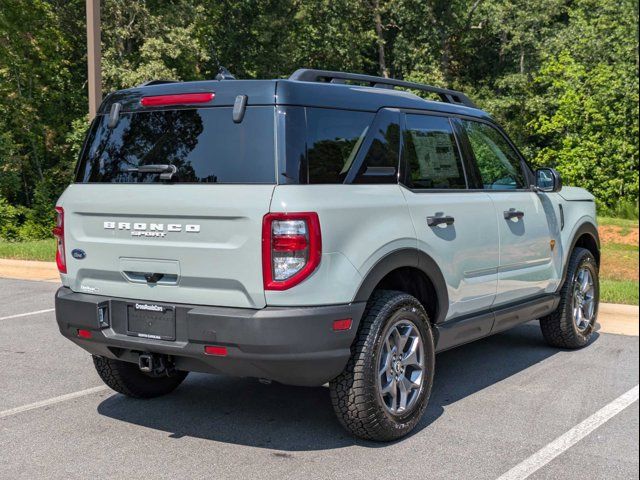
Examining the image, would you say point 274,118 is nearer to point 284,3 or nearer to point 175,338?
point 175,338

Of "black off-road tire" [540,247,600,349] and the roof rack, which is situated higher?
the roof rack

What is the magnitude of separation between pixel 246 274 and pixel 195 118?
1034 mm

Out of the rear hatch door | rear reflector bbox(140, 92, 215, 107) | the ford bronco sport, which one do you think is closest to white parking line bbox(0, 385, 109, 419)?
the ford bronco sport

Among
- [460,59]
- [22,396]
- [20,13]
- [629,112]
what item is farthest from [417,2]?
[22,396]

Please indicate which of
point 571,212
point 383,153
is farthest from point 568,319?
point 383,153

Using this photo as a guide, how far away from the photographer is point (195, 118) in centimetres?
445

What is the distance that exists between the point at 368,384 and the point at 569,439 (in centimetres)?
130

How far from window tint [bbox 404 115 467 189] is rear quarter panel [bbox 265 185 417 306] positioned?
0.47m

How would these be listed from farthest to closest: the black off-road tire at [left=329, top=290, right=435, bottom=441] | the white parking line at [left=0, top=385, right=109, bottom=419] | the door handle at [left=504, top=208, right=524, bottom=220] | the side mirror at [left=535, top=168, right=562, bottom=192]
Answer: the side mirror at [left=535, top=168, right=562, bottom=192], the door handle at [left=504, top=208, right=524, bottom=220], the white parking line at [left=0, top=385, right=109, bottom=419], the black off-road tire at [left=329, top=290, right=435, bottom=441]

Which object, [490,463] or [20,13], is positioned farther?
[20,13]

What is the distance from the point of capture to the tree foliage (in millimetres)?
21219

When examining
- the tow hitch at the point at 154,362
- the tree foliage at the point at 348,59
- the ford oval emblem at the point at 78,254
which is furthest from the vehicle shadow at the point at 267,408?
the tree foliage at the point at 348,59

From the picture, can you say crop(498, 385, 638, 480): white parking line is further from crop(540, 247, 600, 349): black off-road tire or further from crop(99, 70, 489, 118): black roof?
crop(99, 70, 489, 118): black roof

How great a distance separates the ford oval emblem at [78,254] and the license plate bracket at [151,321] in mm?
505
